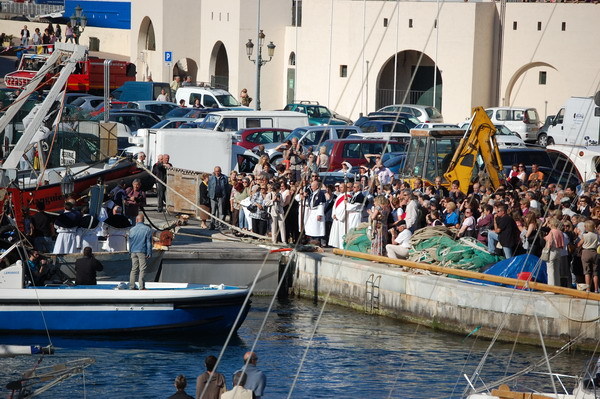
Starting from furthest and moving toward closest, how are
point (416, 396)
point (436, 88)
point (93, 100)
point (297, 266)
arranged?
point (436, 88) < point (93, 100) < point (297, 266) < point (416, 396)

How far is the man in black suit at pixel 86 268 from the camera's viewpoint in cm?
1931

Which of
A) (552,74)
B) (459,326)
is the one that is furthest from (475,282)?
(552,74)

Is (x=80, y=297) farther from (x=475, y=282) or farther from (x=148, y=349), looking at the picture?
(x=475, y=282)

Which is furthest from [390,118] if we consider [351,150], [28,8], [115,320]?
[28,8]

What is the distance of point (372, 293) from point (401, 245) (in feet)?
3.24

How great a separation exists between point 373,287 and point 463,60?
79.0 ft

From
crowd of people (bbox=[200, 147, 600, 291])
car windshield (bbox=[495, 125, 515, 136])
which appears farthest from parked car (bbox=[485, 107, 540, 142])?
crowd of people (bbox=[200, 147, 600, 291])

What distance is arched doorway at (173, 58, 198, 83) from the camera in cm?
5566

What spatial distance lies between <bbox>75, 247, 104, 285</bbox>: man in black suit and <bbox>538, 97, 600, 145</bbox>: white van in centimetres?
2199

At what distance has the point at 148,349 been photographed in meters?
19.0

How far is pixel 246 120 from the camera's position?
34969 millimetres

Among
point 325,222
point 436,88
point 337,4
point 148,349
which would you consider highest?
point 337,4

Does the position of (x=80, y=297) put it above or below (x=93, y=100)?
below

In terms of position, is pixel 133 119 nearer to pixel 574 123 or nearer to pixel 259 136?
pixel 259 136
